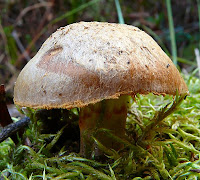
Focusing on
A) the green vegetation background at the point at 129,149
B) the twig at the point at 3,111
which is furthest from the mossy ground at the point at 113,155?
the twig at the point at 3,111

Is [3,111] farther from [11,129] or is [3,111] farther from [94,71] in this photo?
[94,71]

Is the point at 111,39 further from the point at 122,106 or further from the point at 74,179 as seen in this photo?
the point at 74,179

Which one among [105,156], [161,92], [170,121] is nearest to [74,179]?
[105,156]

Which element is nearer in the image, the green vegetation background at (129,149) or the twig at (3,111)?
the green vegetation background at (129,149)

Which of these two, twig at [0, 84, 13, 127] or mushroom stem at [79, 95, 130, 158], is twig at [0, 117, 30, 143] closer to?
twig at [0, 84, 13, 127]

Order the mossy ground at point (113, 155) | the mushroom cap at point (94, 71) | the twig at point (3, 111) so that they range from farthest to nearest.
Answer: the twig at point (3, 111), the mossy ground at point (113, 155), the mushroom cap at point (94, 71)

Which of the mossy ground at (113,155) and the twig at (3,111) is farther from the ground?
the twig at (3,111)

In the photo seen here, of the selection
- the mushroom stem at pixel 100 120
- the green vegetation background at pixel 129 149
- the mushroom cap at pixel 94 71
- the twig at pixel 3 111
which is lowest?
the green vegetation background at pixel 129 149

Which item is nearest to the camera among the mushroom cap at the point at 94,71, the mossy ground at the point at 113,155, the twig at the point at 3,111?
the mushroom cap at the point at 94,71

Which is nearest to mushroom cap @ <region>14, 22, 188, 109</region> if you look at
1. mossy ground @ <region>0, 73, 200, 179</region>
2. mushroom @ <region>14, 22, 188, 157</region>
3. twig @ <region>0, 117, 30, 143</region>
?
mushroom @ <region>14, 22, 188, 157</region>

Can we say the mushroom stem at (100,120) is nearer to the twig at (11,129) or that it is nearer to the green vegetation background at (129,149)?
the green vegetation background at (129,149)
